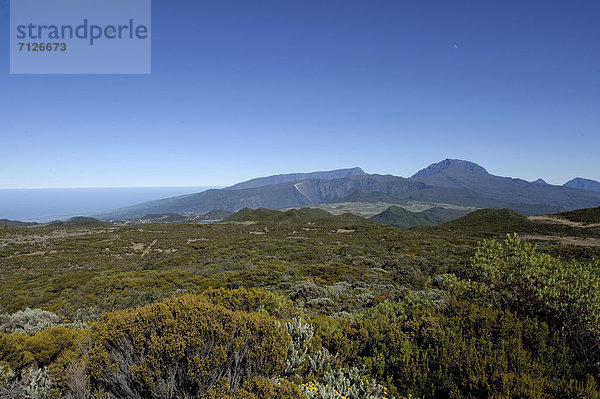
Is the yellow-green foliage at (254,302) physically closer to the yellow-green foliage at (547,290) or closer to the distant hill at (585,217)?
the yellow-green foliage at (547,290)

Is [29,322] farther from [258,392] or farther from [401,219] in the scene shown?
[401,219]

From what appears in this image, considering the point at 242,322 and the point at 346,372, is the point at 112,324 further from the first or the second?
the point at 346,372

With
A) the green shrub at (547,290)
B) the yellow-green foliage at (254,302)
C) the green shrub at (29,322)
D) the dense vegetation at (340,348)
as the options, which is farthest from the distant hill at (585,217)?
the green shrub at (29,322)

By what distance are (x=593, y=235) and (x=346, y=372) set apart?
46.0 m

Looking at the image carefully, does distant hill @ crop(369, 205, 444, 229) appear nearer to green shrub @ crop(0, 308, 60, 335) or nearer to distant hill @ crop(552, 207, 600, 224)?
distant hill @ crop(552, 207, 600, 224)

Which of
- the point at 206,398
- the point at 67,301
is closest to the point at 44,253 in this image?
the point at 67,301

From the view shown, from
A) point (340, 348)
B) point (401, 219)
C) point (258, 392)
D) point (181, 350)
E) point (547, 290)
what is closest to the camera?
point (258, 392)

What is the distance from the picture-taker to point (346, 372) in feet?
15.6

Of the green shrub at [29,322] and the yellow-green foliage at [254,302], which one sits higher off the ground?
the yellow-green foliage at [254,302]

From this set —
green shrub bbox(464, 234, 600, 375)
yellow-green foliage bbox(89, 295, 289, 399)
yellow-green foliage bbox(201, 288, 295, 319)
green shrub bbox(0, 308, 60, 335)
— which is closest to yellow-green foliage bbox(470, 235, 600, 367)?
green shrub bbox(464, 234, 600, 375)

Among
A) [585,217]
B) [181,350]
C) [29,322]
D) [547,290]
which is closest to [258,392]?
[181,350]

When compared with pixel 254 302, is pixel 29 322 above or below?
below

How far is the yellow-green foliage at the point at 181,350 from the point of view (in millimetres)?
3633

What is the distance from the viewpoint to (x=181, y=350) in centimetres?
367
